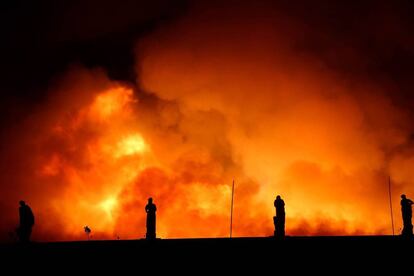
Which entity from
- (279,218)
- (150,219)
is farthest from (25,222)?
(279,218)

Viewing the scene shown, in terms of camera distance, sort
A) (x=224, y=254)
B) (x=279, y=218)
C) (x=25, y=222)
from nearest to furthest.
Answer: (x=224, y=254)
(x=279, y=218)
(x=25, y=222)

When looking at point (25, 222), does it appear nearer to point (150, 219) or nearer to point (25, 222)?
point (25, 222)

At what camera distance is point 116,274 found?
19.1 m

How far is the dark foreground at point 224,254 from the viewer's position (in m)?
16.8

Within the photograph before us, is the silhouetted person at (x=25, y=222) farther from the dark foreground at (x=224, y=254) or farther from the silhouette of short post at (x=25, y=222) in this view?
the dark foreground at (x=224, y=254)

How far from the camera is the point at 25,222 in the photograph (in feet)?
72.7

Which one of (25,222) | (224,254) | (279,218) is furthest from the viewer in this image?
(25,222)

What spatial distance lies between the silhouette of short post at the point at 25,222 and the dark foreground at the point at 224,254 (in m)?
1.28

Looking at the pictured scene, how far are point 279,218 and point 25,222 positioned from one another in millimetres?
10687

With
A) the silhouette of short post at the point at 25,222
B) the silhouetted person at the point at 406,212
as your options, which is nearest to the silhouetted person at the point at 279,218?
the silhouetted person at the point at 406,212

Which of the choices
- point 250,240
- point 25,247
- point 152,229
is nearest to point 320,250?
point 250,240

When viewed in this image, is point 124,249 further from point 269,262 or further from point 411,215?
point 411,215

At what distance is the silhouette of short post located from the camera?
21.9m

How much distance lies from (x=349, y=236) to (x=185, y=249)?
5.73 metres
